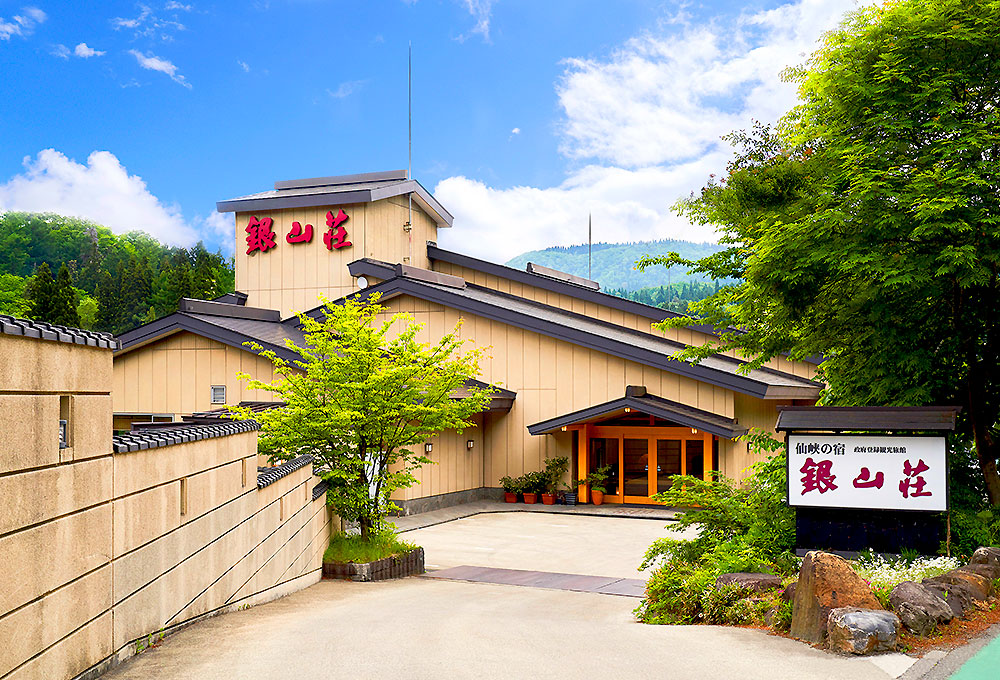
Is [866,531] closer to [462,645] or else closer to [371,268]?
[462,645]

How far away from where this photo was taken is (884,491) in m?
10.6

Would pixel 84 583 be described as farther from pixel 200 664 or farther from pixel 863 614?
pixel 863 614

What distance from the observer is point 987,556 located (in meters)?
9.77

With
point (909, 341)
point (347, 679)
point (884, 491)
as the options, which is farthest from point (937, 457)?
point (347, 679)

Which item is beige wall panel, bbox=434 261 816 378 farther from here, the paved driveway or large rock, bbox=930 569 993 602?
large rock, bbox=930 569 993 602

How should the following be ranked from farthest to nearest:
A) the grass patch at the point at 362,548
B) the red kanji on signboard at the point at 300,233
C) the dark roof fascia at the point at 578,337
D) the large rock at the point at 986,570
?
the red kanji on signboard at the point at 300,233
the dark roof fascia at the point at 578,337
the grass patch at the point at 362,548
the large rock at the point at 986,570

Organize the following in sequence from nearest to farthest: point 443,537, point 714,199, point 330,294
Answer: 1. point 714,199
2. point 443,537
3. point 330,294

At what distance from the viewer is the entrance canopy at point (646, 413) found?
25.1 metres

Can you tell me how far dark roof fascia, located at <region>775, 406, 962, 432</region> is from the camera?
10.5 m

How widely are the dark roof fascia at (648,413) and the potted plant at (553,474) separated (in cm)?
104

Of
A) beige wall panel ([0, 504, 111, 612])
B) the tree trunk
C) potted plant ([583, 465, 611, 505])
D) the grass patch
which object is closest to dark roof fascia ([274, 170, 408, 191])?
potted plant ([583, 465, 611, 505])

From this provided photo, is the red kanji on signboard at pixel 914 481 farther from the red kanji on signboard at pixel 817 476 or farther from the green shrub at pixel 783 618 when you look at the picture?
the green shrub at pixel 783 618

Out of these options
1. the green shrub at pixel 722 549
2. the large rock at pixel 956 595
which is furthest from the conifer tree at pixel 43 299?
the large rock at pixel 956 595

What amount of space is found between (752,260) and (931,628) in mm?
6206
